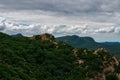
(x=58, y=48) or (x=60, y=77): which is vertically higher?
(x=58, y=48)

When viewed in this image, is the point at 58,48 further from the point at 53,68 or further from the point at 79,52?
the point at 53,68

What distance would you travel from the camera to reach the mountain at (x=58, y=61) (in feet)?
488

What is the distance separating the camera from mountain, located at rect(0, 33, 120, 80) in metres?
149

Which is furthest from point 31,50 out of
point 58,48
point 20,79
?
point 20,79

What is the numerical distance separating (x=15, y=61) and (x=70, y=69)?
3227 cm

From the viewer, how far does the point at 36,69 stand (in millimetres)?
150500

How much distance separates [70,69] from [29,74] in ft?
106

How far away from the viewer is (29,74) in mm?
139250

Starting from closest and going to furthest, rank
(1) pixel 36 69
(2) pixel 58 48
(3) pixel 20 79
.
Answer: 1. (3) pixel 20 79
2. (1) pixel 36 69
3. (2) pixel 58 48

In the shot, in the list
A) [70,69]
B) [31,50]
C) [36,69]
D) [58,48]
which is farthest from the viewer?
[58,48]

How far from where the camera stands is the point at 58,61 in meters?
171

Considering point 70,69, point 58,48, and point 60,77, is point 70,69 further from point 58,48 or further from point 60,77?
point 58,48

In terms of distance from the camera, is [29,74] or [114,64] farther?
[114,64]

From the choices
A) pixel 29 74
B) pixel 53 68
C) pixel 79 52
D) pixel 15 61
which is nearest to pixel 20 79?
pixel 29 74
